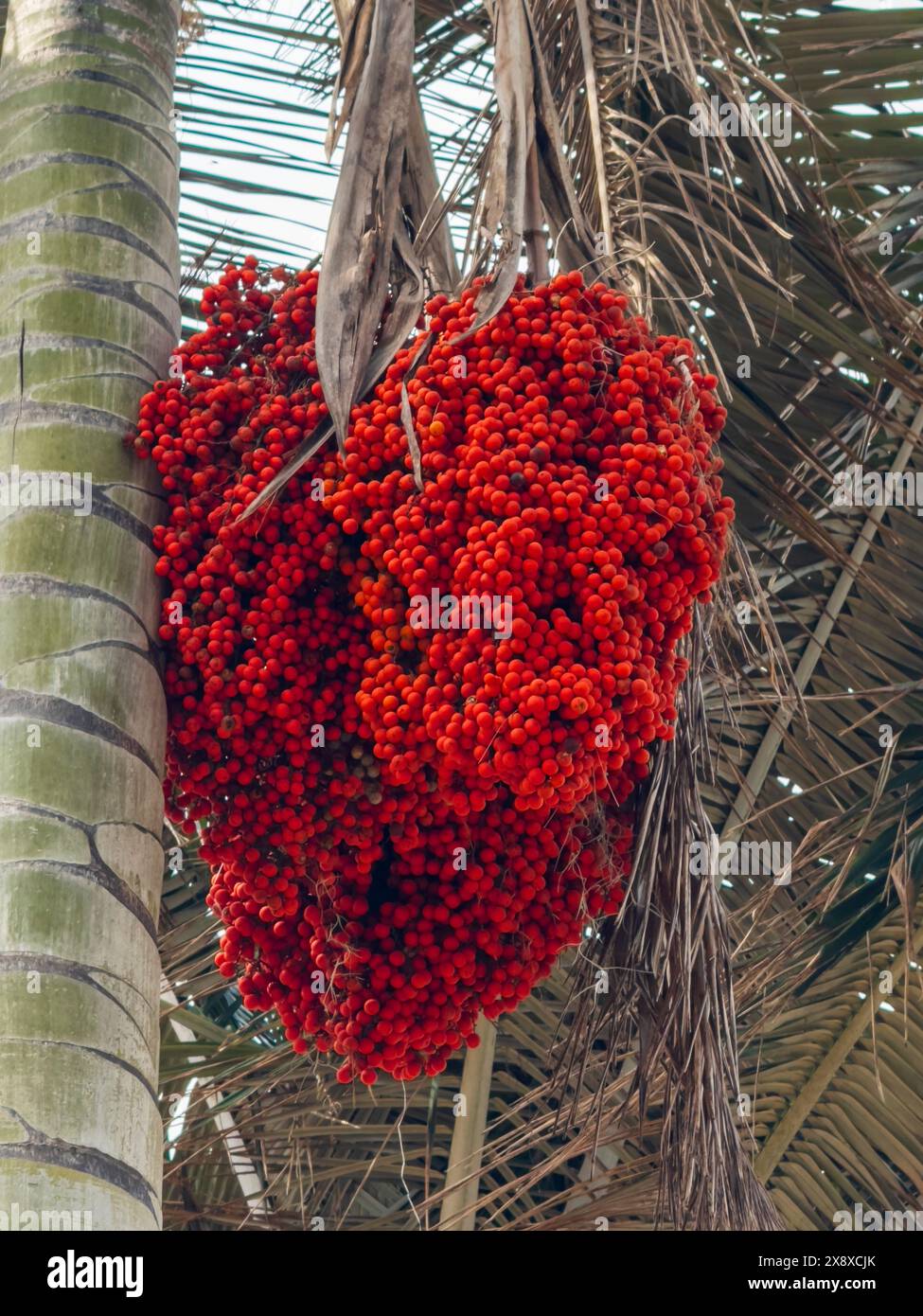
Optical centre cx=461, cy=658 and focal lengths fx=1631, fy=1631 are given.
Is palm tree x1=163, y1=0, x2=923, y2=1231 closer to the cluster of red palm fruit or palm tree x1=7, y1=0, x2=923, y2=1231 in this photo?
palm tree x1=7, y1=0, x2=923, y2=1231

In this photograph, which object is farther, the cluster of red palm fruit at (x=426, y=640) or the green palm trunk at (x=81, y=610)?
the cluster of red palm fruit at (x=426, y=640)

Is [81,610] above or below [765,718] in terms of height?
below

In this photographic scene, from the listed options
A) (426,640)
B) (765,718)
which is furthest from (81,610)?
(765,718)

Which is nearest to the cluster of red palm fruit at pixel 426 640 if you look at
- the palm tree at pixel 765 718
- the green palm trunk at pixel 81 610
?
A: the green palm trunk at pixel 81 610

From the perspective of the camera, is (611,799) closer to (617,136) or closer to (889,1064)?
(617,136)

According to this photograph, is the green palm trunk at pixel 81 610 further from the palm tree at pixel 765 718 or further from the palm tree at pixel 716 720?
the palm tree at pixel 765 718

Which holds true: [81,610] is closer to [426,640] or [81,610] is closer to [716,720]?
[426,640]
